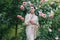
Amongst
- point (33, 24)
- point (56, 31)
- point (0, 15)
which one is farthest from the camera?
point (56, 31)

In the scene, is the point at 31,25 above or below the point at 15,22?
above

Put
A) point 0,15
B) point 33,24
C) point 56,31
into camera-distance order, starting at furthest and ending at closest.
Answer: point 56,31, point 0,15, point 33,24

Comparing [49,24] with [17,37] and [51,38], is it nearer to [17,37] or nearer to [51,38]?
[51,38]

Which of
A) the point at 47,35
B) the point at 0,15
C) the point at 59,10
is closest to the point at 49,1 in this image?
the point at 59,10

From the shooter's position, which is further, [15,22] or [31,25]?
[15,22]

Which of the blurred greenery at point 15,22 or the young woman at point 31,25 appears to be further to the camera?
the blurred greenery at point 15,22

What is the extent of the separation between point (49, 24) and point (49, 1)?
74 centimetres

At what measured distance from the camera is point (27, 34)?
6375 millimetres

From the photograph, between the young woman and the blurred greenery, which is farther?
the blurred greenery

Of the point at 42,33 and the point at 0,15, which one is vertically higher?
the point at 0,15

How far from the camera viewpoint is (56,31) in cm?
758

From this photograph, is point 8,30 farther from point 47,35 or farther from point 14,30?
point 47,35

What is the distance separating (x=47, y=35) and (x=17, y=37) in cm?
76

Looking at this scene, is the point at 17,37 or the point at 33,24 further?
the point at 17,37
